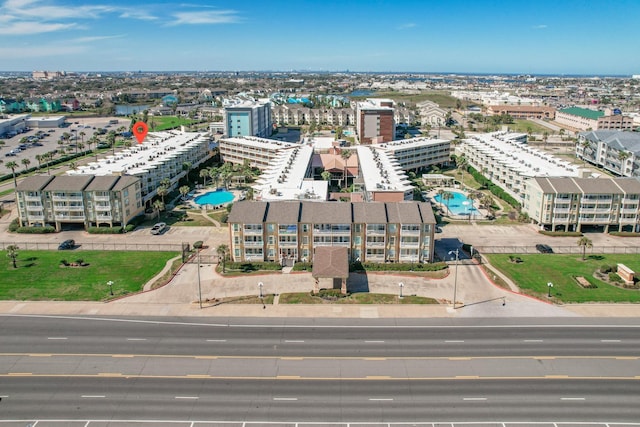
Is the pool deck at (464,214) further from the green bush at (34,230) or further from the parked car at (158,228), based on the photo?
the green bush at (34,230)

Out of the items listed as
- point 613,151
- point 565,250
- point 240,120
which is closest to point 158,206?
point 565,250

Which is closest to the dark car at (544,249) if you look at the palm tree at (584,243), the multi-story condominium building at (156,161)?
the palm tree at (584,243)

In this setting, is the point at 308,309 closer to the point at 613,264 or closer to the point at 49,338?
the point at 49,338

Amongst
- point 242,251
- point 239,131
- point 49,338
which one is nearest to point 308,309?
point 242,251

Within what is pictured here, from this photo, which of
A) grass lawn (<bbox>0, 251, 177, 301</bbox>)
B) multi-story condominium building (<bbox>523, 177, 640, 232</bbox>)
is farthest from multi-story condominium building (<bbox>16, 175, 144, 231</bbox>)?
multi-story condominium building (<bbox>523, 177, 640, 232</bbox>)

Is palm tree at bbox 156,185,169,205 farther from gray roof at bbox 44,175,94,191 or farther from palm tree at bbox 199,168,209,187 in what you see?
palm tree at bbox 199,168,209,187

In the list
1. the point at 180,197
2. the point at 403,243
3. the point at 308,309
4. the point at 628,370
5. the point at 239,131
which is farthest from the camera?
the point at 239,131

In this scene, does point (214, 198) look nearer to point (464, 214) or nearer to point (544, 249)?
point (464, 214)
